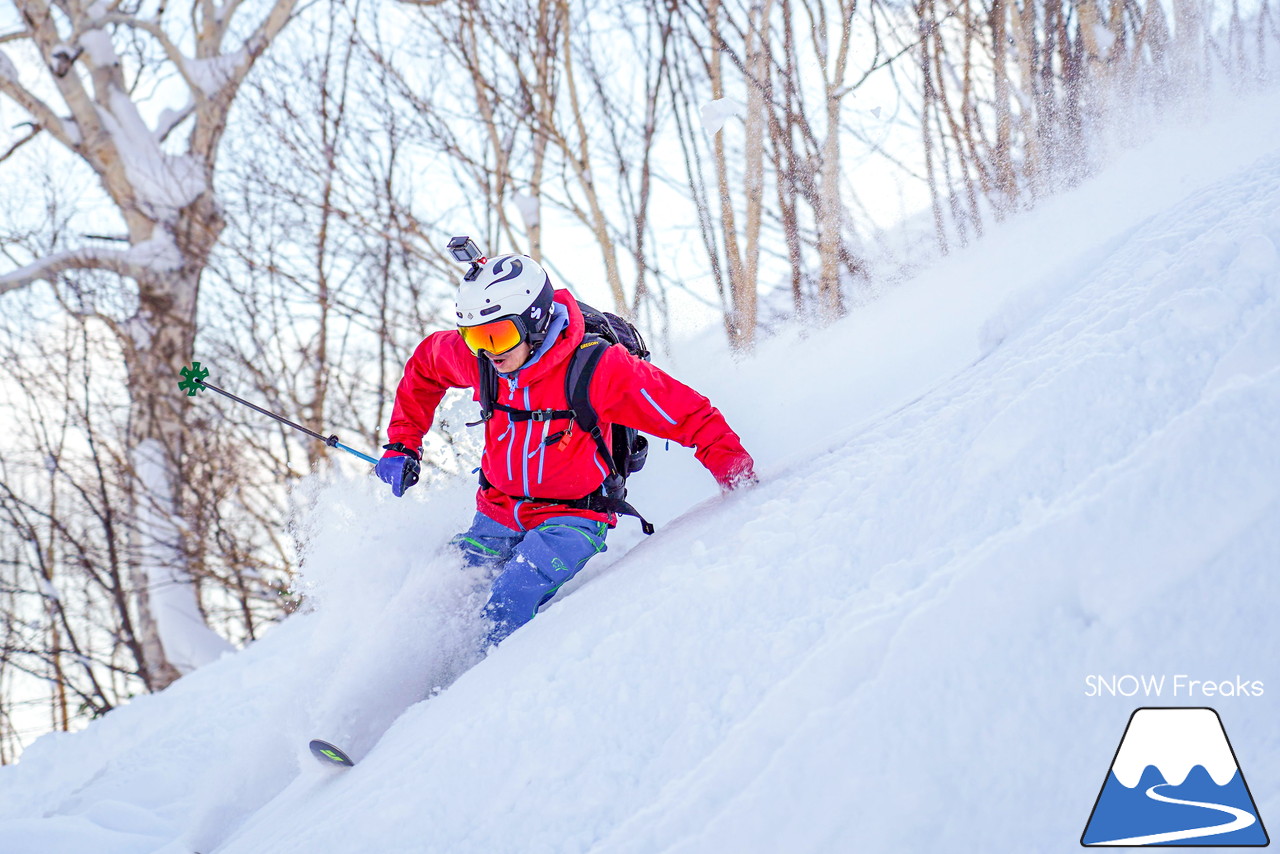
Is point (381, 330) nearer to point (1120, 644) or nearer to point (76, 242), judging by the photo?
point (76, 242)

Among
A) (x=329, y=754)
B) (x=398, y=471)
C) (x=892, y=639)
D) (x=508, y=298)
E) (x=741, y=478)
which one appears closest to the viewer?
(x=892, y=639)

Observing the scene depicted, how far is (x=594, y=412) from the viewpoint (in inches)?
103

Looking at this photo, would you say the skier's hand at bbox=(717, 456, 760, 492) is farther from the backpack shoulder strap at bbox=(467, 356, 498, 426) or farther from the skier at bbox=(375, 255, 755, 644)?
the backpack shoulder strap at bbox=(467, 356, 498, 426)

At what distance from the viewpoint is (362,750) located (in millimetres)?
2482

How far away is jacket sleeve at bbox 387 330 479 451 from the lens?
293 centimetres

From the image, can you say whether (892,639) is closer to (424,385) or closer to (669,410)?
(669,410)

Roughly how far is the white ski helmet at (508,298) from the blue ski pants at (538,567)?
2.05ft

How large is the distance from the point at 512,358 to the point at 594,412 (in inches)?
12.1

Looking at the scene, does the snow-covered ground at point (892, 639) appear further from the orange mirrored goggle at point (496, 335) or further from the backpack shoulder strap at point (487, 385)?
the orange mirrored goggle at point (496, 335)

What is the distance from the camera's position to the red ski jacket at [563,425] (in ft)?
8.41

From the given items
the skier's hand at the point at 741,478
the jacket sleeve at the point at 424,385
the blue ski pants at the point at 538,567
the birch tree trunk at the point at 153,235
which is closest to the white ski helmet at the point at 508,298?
the jacket sleeve at the point at 424,385

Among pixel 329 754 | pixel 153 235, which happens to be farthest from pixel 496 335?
pixel 153 235

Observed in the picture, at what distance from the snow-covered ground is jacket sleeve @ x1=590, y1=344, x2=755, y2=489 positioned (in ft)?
0.41

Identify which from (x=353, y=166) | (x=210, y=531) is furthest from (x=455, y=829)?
(x=210, y=531)
